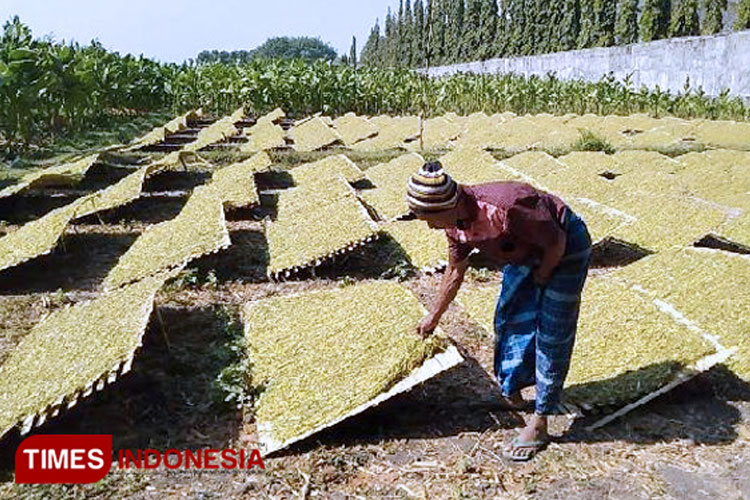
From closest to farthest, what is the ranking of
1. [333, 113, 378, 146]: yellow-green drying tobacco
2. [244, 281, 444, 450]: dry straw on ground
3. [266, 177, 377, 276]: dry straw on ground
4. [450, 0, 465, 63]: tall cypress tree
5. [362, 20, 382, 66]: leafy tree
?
[244, 281, 444, 450]: dry straw on ground
[266, 177, 377, 276]: dry straw on ground
[333, 113, 378, 146]: yellow-green drying tobacco
[450, 0, 465, 63]: tall cypress tree
[362, 20, 382, 66]: leafy tree

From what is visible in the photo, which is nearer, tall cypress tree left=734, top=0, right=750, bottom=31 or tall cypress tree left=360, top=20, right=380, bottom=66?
tall cypress tree left=734, top=0, right=750, bottom=31

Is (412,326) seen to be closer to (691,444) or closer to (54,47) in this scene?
(691,444)

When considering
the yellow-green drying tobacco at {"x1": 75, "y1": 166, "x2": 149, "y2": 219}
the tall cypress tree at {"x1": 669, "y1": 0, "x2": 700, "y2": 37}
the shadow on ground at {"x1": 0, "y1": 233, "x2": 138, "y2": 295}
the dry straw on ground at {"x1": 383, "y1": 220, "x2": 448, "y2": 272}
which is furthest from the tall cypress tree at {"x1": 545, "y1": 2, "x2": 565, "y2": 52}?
the shadow on ground at {"x1": 0, "y1": 233, "x2": 138, "y2": 295}

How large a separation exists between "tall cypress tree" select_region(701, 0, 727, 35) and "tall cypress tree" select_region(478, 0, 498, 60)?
55.6ft

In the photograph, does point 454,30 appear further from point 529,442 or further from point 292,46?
point 292,46

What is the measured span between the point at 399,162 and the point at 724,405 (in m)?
5.27

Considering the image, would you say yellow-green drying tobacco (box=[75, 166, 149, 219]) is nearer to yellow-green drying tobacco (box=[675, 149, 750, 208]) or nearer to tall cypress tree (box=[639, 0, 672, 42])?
yellow-green drying tobacco (box=[675, 149, 750, 208])

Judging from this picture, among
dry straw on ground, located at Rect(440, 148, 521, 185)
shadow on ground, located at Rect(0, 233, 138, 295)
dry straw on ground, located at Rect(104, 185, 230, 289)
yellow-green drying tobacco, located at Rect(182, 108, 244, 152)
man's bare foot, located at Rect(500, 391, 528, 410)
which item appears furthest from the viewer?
yellow-green drying tobacco, located at Rect(182, 108, 244, 152)

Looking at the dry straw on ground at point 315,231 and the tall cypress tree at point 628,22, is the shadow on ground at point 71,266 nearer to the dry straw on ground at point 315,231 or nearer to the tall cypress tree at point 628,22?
the dry straw on ground at point 315,231

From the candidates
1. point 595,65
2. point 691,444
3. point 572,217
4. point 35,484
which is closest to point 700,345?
point 691,444

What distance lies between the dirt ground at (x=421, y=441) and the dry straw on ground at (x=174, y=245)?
641 mm

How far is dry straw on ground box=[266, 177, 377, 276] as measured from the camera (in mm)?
4738

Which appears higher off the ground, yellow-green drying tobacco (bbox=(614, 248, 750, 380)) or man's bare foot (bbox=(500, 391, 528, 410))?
yellow-green drying tobacco (bbox=(614, 248, 750, 380))

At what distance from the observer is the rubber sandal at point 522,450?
2767 millimetres
